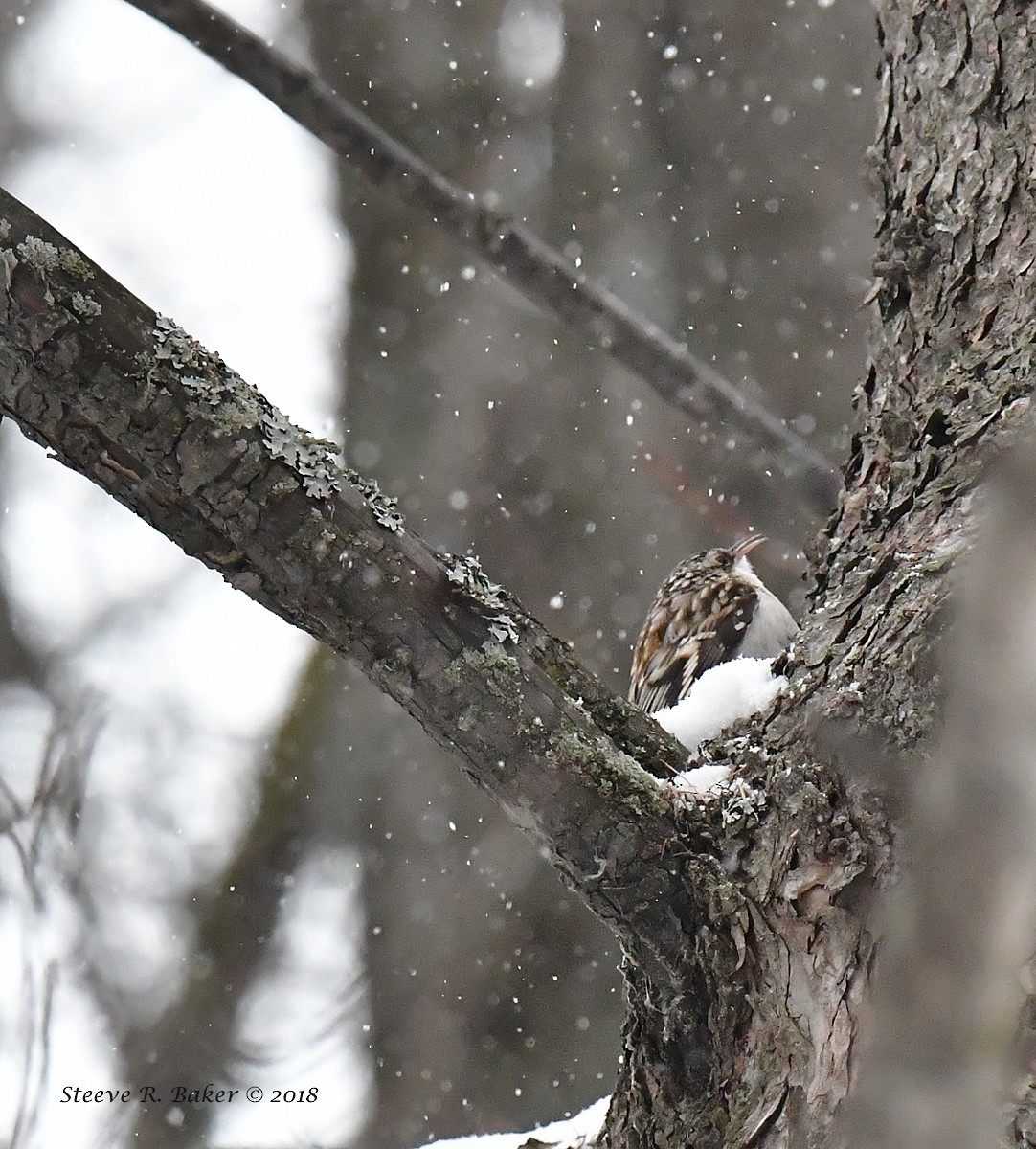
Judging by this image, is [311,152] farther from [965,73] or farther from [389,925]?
[965,73]

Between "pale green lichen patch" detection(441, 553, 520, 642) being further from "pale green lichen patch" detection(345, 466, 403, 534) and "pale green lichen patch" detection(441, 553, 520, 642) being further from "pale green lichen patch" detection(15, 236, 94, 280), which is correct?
"pale green lichen patch" detection(15, 236, 94, 280)

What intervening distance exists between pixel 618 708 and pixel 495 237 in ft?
3.44

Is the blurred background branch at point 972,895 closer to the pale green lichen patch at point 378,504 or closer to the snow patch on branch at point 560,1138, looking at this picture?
the pale green lichen patch at point 378,504

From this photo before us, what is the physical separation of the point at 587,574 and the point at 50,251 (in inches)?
160

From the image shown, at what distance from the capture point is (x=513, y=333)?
5691 mm

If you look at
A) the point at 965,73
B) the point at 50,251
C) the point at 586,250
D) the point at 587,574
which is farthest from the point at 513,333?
the point at 50,251

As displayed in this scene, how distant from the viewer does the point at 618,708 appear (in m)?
1.45

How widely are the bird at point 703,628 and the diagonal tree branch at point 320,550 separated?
35.3 inches

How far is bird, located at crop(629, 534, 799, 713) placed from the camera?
2357 millimetres

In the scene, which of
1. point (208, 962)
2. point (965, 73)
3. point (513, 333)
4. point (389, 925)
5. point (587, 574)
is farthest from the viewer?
point (513, 333)

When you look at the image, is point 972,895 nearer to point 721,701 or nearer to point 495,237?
point 721,701

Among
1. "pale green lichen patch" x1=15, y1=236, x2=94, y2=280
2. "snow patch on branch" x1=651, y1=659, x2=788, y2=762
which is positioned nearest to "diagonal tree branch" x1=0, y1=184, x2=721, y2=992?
"pale green lichen patch" x1=15, y1=236, x2=94, y2=280

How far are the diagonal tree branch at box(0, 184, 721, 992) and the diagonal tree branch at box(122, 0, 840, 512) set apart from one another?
3.22 ft

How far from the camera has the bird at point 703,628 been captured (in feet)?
7.73
